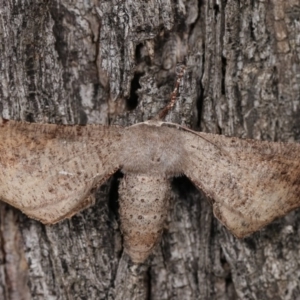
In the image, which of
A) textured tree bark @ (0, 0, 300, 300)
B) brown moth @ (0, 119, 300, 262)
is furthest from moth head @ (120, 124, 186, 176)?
textured tree bark @ (0, 0, 300, 300)

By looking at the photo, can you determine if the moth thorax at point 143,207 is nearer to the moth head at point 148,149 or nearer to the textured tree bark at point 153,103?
the moth head at point 148,149

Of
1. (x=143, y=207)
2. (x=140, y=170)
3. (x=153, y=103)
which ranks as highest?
(x=153, y=103)

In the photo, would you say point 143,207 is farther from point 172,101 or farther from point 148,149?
point 172,101

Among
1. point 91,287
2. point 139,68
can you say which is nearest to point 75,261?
point 91,287

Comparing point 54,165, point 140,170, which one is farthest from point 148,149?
point 54,165

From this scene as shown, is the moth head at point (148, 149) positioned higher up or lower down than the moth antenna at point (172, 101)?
lower down

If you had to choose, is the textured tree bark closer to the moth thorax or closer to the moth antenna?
the moth antenna

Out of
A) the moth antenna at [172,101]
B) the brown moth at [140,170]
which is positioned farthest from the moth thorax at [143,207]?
the moth antenna at [172,101]
